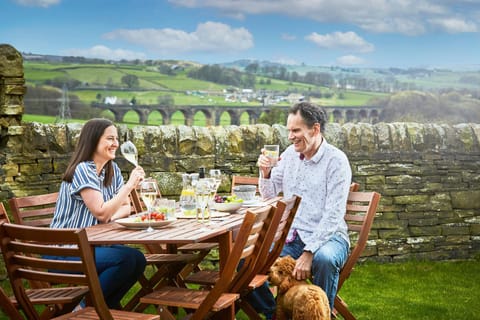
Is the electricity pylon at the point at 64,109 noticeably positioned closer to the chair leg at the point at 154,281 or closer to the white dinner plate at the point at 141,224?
the chair leg at the point at 154,281

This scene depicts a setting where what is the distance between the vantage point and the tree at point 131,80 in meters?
31.2

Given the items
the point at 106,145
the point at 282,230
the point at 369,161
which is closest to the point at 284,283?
the point at 282,230

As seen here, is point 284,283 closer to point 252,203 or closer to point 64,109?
point 252,203

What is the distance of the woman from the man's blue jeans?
835mm

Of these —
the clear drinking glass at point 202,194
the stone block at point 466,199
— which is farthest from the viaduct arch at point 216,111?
the clear drinking glass at point 202,194

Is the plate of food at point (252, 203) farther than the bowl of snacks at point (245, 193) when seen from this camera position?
No

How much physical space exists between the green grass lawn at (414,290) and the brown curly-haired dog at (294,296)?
1.03m

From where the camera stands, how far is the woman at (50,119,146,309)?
322cm

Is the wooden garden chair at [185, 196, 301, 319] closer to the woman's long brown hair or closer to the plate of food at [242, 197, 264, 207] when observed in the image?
the plate of food at [242, 197, 264, 207]

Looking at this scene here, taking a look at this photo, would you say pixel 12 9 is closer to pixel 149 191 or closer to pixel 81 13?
pixel 81 13

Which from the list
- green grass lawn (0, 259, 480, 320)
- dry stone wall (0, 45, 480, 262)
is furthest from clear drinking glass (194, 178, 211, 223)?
dry stone wall (0, 45, 480, 262)

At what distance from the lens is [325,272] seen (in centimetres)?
367

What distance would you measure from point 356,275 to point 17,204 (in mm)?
2950

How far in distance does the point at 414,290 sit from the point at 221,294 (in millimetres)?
2674
